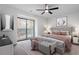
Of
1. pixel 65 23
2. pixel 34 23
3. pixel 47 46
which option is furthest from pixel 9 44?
pixel 65 23

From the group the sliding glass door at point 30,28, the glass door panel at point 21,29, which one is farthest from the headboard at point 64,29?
the glass door panel at point 21,29

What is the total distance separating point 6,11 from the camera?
0.86 meters

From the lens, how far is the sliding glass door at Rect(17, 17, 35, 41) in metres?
0.96

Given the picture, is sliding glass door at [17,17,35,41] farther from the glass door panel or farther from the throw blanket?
the throw blanket

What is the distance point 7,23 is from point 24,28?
0.27 metres

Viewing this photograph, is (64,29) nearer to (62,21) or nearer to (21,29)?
(62,21)

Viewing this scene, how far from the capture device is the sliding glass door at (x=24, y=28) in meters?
0.96

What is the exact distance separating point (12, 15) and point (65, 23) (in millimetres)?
975

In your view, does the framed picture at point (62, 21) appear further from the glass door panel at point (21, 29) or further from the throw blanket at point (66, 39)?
the glass door panel at point (21, 29)

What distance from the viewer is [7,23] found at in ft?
2.84

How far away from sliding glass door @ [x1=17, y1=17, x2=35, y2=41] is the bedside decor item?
0.33ft

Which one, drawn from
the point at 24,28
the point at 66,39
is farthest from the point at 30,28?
the point at 66,39
